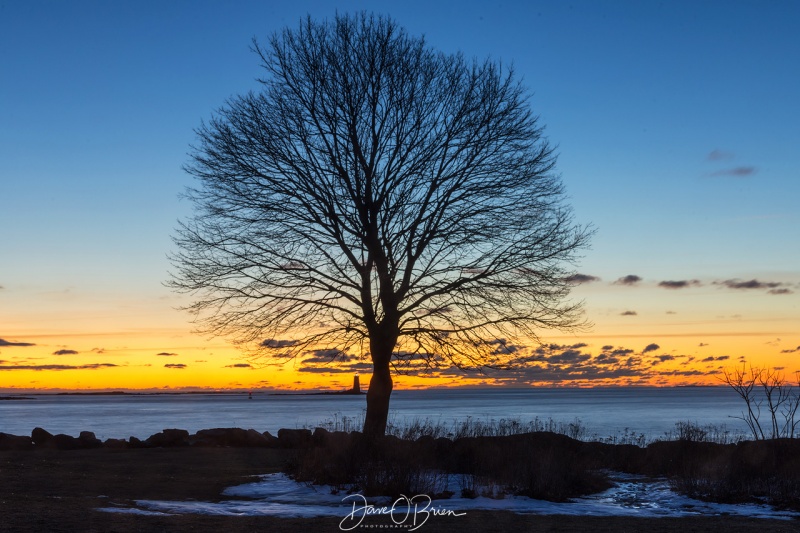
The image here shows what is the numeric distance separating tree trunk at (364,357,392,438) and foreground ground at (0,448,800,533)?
2.59m

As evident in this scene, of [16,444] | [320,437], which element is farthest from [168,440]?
[320,437]

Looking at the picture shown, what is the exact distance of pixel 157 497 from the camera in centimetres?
1353

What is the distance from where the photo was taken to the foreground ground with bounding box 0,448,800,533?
34.4ft

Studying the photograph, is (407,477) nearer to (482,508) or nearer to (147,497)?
(482,508)

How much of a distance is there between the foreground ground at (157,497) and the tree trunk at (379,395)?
2.59m

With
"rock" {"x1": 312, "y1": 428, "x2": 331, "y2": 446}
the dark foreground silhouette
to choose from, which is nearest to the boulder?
the dark foreground silhouette

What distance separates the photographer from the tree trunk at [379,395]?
62.1ft

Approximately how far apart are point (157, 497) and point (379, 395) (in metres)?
6.81

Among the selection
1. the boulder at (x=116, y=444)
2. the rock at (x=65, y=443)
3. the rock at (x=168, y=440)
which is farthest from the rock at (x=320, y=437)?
the rock at (x=65, y=443)

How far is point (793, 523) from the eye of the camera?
1159 cm

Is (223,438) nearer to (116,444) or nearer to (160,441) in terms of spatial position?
(160,441)

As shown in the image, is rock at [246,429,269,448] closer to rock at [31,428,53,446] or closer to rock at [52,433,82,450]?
rock at [52,433,82,450]

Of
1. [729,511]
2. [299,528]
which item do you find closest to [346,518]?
[299,528]

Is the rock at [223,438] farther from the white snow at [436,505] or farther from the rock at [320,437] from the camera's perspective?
the white snow at [436,505]
